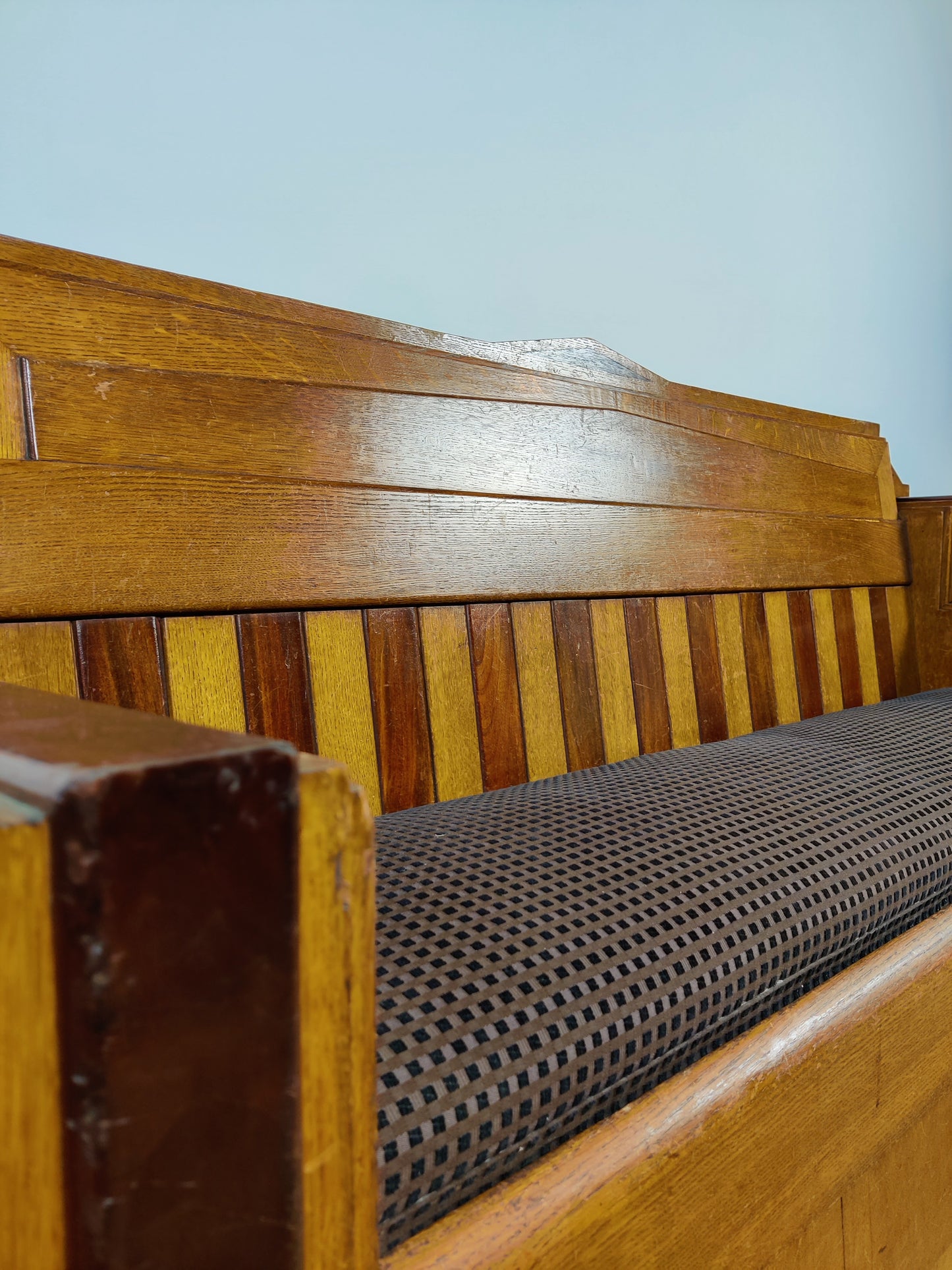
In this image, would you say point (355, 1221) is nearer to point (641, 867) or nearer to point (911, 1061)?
point (641, 867)

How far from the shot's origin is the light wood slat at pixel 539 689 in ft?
2.99

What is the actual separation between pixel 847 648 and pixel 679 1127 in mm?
1043

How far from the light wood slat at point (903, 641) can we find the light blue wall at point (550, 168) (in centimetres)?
53

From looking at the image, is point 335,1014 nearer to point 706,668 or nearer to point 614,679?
point 614,679

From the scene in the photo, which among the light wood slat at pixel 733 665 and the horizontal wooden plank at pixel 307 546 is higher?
the horizontal wooden plank at pixel 307 546

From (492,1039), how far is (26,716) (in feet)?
0.74

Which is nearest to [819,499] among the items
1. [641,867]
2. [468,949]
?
[641,867]

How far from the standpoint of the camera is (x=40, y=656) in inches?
24.8

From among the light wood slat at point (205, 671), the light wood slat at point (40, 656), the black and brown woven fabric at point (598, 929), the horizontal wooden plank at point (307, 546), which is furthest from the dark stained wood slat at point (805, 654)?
the light wood slat at point (40, 656)

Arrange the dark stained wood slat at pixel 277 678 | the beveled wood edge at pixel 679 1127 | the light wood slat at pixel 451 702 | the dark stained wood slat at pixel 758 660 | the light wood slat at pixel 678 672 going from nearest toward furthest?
the beveled wood edge at pixel 679 1127 → the dark stained wood slat at pixel 277 678 → the light wood slat at pixel 451 702 → the light wood slat at pixel 678 672 → the dark stained wood slat at pixel 758 660

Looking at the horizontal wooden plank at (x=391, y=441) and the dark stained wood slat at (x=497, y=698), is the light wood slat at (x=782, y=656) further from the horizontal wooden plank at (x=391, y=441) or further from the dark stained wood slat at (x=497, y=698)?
the dark stained wood slat at (x=497, y=698)

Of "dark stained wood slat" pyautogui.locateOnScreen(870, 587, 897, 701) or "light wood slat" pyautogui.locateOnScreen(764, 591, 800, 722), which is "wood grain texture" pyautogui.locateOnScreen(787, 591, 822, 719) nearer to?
"light wood slat" pyautogui.locateOnScreen(764, 591, 800, 722)

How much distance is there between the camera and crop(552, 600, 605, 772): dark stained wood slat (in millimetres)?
949

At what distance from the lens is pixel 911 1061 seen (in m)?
0.58
